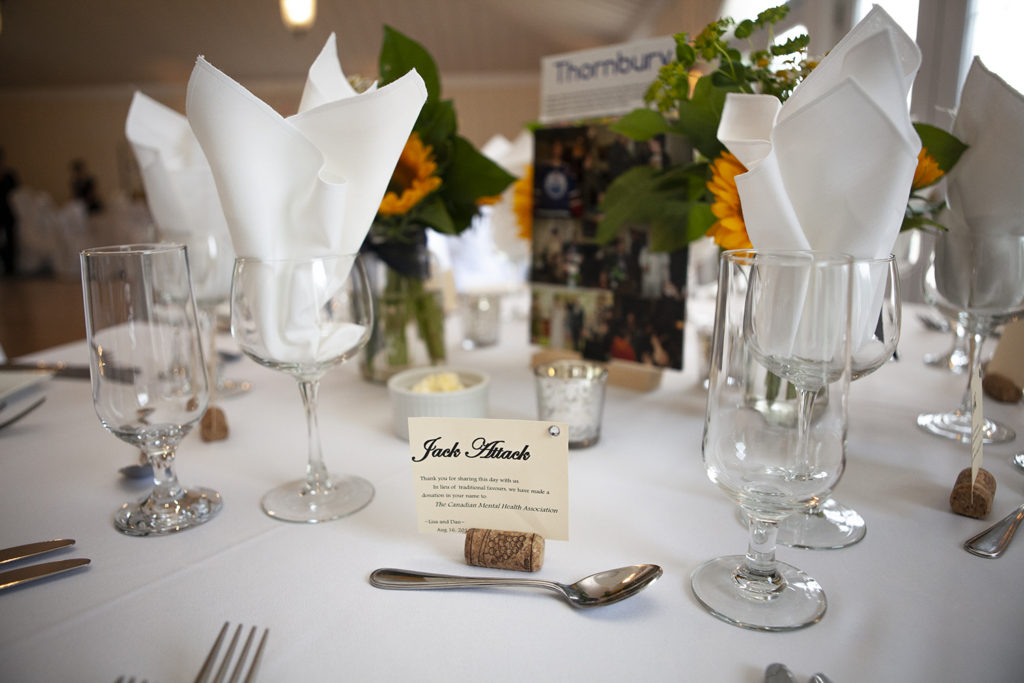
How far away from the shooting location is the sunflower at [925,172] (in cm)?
83

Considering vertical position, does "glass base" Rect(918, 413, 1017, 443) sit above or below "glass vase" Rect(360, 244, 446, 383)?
below

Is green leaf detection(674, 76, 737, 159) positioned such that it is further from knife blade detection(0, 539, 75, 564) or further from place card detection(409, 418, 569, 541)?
knife blade detection(0, 539, 75, 564)

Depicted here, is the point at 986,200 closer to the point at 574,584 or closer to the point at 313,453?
the point at 574,584

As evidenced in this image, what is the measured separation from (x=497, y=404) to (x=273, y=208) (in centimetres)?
57

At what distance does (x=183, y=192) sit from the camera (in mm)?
1151

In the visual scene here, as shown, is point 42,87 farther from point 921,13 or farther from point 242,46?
point 921,13

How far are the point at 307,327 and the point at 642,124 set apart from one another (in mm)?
613

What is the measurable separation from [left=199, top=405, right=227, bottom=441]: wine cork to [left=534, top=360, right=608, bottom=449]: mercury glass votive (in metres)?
0.51

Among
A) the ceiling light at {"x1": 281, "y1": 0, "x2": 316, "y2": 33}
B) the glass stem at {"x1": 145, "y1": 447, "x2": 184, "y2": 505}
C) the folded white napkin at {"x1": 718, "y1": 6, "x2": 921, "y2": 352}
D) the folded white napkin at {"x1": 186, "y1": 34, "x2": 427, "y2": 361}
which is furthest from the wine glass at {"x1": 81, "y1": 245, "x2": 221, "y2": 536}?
the ceiling light at {"x1": 281, "y1": 0, "x2": 316, "y2": 33}

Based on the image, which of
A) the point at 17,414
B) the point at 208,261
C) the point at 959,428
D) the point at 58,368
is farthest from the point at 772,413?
the point at 58,368

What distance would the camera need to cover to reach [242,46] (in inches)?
402

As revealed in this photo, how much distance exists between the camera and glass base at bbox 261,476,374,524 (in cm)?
77

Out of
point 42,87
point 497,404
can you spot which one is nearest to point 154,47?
point 42,87

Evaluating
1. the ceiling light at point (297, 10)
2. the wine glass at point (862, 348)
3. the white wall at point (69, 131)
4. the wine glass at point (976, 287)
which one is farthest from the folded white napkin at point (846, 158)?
the white wall at point (69, 131)
